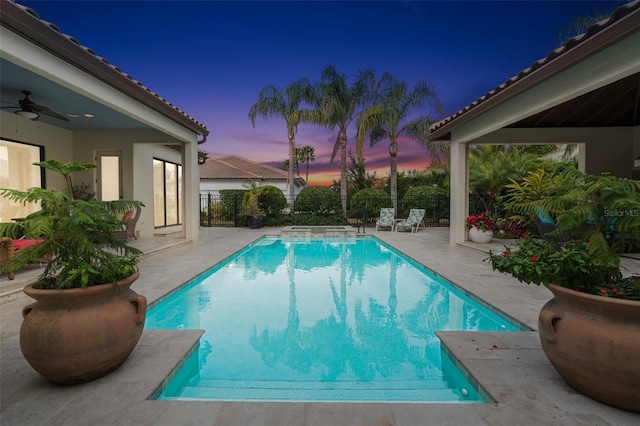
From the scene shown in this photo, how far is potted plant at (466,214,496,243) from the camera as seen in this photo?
9.43 m

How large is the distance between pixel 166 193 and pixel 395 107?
1167 cm

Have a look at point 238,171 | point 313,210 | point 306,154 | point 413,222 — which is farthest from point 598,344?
point 306,154

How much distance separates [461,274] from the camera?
612 centimetres

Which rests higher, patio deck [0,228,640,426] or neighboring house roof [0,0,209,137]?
neighboring house roof [0,0,209,137]

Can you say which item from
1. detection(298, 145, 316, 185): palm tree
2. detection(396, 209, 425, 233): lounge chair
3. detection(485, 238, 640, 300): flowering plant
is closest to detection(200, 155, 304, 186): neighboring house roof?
detection(396, 209, 425, 233): lounge chair

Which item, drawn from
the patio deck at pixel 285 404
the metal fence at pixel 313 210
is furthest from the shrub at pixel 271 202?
the patio deck at pixel 285 404

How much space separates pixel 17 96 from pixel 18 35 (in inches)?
146

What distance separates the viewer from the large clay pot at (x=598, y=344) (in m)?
1.95

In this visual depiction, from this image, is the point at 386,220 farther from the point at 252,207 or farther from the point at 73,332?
the point at 73,332

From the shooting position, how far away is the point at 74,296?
2.29 metres

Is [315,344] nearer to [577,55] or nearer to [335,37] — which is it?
[577,55]

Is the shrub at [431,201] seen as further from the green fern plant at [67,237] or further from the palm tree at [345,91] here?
the green fern plant at [67,237]

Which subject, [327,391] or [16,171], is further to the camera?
[16,171]

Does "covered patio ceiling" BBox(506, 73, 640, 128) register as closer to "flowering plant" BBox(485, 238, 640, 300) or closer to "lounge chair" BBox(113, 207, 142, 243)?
"flowering plant" BBox(485, 238, 640, 300)
